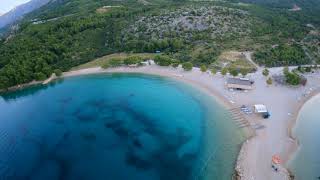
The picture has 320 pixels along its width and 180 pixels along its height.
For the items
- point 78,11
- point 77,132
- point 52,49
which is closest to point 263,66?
point 77,132

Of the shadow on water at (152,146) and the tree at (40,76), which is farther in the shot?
the tree at (40,76)

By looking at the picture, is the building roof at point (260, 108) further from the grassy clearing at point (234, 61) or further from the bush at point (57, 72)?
the bush at point (57, 72)

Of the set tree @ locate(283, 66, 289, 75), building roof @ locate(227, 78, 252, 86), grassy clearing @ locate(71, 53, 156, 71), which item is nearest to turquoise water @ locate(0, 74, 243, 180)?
building roof @ locate(227, 78, 252, 86)

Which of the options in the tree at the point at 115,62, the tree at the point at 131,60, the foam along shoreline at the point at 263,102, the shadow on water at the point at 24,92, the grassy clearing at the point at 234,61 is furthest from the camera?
the tree at the point at 115,62

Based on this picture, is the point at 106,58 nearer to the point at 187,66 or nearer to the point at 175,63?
the point at 175,63

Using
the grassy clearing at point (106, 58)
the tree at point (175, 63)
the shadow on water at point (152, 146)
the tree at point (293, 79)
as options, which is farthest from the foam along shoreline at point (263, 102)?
the shadow on water at point (152, 146)

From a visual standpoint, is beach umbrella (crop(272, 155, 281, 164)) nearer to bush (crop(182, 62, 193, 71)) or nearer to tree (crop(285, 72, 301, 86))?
tree (crop(285, 72, 301, 86))
